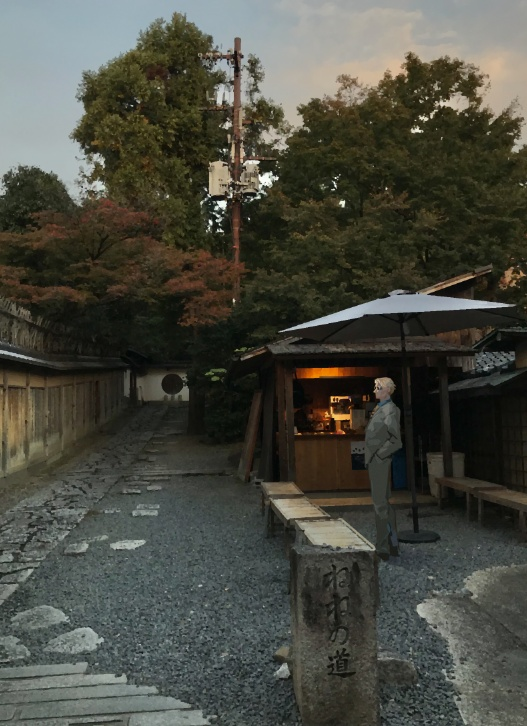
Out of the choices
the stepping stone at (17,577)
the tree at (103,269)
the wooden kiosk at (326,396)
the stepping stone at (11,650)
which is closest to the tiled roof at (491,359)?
the wooden kiosk at (326,396)

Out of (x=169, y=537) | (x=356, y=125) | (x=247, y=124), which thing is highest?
(x=247, y=124)

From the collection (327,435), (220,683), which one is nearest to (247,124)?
(327,435)

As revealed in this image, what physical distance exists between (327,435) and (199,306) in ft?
23.6

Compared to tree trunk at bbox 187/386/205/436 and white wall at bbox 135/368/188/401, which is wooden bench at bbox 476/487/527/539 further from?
white wall at bbox 135/368/188/401

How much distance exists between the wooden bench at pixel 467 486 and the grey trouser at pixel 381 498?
2.61 metres

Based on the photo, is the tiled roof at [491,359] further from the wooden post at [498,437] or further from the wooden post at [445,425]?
the wooden post at [445,425]

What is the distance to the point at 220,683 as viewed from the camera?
12.4 ft

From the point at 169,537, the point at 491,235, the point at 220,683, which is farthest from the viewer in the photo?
the point at 491,235

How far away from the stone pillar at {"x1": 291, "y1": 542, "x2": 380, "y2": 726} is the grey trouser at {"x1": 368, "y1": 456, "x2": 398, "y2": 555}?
3200mm

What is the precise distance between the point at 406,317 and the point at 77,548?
530 centimetres

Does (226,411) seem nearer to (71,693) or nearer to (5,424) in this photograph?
(5,424)

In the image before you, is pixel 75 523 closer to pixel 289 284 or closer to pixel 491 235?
pixel 289 284

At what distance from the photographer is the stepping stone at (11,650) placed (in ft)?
14.1

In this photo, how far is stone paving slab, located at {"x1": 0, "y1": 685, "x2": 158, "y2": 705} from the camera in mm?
3537
